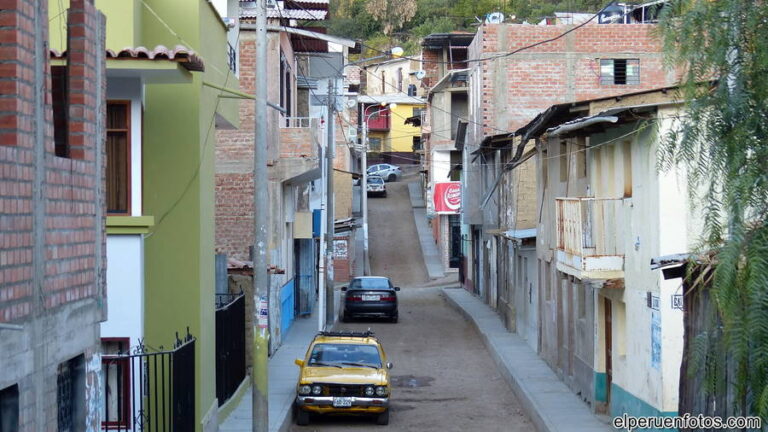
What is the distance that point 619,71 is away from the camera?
1574 inches

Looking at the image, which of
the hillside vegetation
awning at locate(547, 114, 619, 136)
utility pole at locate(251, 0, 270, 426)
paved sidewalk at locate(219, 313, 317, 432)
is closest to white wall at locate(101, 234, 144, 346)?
utility pole at locate(251, 0, 270, 426)

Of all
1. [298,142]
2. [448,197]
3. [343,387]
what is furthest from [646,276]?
[448,197]

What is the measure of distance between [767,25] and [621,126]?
10.1 meters

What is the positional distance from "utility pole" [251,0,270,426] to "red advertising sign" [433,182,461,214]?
122 ft

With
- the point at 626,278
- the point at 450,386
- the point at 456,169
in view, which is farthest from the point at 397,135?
the point at 626,278

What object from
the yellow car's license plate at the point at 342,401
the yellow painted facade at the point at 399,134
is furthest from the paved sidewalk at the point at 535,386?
the yellow painted facade at the point at 399,134

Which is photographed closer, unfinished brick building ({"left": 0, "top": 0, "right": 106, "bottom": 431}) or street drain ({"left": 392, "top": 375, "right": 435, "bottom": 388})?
unfinished brick building ({"left": 0, "top": 0, "right": 106, "bottom": 431})

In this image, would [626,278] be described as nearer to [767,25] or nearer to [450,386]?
[450,386]

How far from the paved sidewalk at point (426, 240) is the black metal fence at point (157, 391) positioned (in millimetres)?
42236

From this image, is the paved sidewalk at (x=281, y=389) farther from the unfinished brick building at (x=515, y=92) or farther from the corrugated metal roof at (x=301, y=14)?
the corrugated metal roof at (x=301, y=14)

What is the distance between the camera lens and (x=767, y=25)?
7.40 m

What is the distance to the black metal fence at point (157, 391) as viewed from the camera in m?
12.7

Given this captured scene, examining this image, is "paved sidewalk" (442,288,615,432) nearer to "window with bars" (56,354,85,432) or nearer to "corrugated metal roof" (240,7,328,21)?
"corrugated metal roof" (240,7,328,21)

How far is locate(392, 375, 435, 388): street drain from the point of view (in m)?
23.8
